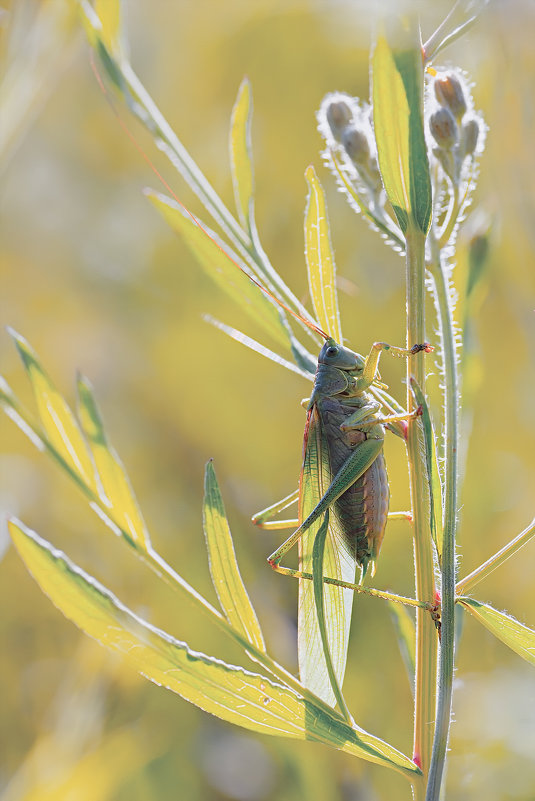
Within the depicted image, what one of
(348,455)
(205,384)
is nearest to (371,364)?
(348,455)

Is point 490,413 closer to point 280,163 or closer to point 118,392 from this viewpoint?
point 280,163

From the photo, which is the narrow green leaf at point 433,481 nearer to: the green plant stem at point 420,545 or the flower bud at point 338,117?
the green plant stem at point 420,545

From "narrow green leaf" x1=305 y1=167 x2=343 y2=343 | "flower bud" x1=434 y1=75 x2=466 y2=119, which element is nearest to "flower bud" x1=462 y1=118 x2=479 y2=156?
"flower bud" x1=434 y1=75 x2=466 y2=119

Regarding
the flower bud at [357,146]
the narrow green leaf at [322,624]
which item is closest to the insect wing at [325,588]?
the narrow green leaf at [322,624]

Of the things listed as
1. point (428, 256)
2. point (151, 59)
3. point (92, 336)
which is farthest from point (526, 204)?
point (151, 59)

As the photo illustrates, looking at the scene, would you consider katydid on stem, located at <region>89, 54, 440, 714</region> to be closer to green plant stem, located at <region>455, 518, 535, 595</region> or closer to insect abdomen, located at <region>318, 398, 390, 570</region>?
insect abdomen, located at <region>318, 398, 390, 570</region>

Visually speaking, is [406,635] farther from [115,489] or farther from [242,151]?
[242,151]
